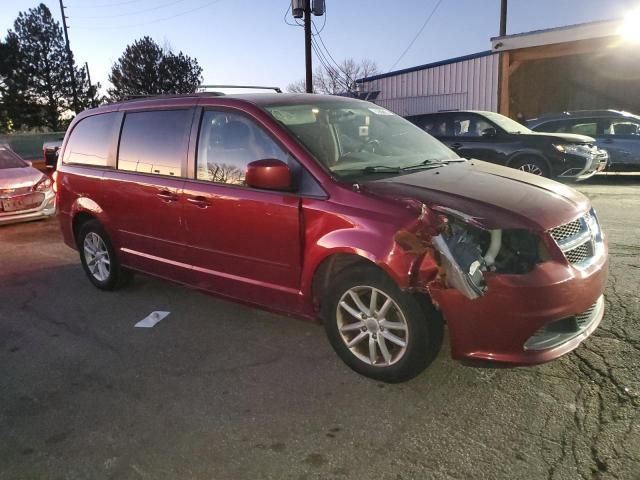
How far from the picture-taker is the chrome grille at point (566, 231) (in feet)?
9.70

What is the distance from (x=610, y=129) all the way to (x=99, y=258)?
38.4 ft

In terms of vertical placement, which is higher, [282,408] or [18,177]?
[18,177]

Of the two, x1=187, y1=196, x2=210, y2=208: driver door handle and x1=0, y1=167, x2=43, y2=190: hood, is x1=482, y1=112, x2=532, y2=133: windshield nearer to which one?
x1=187, y1=196, x2=210, y2=208: driver door handle

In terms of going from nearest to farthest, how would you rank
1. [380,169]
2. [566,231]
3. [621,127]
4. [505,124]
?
1. [566,231]
2. [380,169]
3. [505,124]
4. [621,127]

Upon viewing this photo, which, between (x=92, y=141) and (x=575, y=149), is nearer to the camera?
(x=92, y=141)

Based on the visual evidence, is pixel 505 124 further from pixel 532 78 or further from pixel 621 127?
pixel 532 78

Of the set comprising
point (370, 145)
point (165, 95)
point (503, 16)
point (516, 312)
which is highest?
point (503, 16)

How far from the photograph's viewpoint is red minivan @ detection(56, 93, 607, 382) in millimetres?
2865

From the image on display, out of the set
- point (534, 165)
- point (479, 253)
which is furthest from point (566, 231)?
point (534, 165)

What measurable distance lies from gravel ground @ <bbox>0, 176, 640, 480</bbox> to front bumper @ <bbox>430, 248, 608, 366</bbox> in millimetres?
324

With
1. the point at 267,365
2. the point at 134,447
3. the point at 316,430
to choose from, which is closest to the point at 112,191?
the point at 267,365

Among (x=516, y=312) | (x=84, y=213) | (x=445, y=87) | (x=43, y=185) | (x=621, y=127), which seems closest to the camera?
(x=516, y=312)

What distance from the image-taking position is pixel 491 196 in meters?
3.16

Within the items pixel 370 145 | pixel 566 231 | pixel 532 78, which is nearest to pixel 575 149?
pixel 370 145
